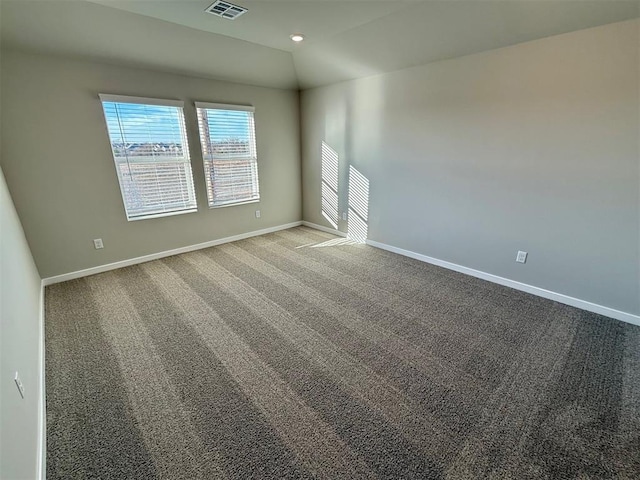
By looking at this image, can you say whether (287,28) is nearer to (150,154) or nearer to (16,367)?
(150,154)

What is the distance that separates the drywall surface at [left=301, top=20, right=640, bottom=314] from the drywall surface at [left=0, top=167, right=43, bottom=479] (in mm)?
3626

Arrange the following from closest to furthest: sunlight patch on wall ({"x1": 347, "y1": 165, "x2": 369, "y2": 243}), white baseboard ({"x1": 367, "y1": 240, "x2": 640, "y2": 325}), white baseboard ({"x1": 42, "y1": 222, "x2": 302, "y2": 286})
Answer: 1. white baseboard ({"x1": 367, "y1": 240, "x2": 640, "y2": 325})
2. white baseboard ({"x1": 42, "y1": 222, "x2": 302, "y2": 286})
3. sunlight patch on wall ({"x1": 347, "y1": 165, "x2": 369, "y2": 243})

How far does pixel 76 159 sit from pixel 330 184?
3208mm

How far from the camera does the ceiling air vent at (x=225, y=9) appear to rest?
2.44 metres

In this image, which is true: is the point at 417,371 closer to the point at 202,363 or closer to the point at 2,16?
the point at 202,363

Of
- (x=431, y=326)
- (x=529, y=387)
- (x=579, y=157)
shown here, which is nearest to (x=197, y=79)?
(x=431, y=326)

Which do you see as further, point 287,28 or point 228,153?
point 228,153

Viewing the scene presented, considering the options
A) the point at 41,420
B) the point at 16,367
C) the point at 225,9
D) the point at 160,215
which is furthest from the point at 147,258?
the point at 225,9

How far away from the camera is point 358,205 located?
4324mm

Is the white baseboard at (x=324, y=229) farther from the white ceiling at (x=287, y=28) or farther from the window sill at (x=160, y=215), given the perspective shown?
the white ceiling at (x=287, y=28)

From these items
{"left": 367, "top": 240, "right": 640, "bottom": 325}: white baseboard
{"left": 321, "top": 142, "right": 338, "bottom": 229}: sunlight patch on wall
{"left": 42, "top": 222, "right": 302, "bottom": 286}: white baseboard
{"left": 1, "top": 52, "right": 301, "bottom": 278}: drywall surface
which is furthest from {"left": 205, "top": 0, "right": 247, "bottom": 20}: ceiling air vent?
{"left": 367, "top": 240, "right": 640, "bottom": 325}: white baseboard

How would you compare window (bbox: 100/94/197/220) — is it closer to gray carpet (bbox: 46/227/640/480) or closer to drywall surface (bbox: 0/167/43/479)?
gray carpet (bbox: 46/227/640/480)

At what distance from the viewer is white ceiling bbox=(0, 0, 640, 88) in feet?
7.33

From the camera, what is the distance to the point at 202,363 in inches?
77.9
